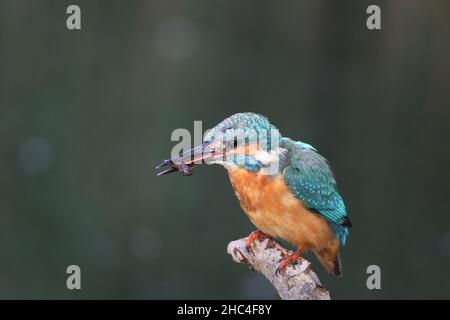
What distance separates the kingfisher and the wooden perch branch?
2 cm

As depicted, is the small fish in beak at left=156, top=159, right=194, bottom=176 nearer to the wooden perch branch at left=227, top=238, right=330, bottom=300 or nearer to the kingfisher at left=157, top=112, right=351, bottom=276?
the kingfisher at left=157, top=112, right=351, bottom=276

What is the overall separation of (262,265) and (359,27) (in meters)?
1.45

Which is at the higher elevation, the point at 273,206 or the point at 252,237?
the point at 273,206

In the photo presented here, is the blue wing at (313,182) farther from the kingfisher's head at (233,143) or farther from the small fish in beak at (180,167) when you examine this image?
the small fish in beak at (180,167)

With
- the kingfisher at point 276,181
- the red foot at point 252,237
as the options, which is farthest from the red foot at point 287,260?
the red foot at point 252,237

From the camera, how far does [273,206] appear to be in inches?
68.4

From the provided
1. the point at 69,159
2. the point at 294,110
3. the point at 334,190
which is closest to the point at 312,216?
the point at 334,190

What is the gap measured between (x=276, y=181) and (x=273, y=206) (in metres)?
0.06

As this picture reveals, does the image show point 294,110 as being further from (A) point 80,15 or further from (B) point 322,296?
(B) point 322,296

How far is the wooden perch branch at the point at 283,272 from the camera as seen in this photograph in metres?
1.71

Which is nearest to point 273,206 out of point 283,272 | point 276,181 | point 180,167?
point 276,181

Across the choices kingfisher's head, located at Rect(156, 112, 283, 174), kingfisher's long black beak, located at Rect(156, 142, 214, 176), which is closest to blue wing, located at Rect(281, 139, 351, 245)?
kingfisher's head, located at Rect(156, 112, 283, 174)

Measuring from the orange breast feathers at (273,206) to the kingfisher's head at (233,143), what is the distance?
69mm

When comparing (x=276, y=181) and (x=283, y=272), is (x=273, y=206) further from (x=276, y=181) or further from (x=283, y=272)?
(x=283, y=272)
